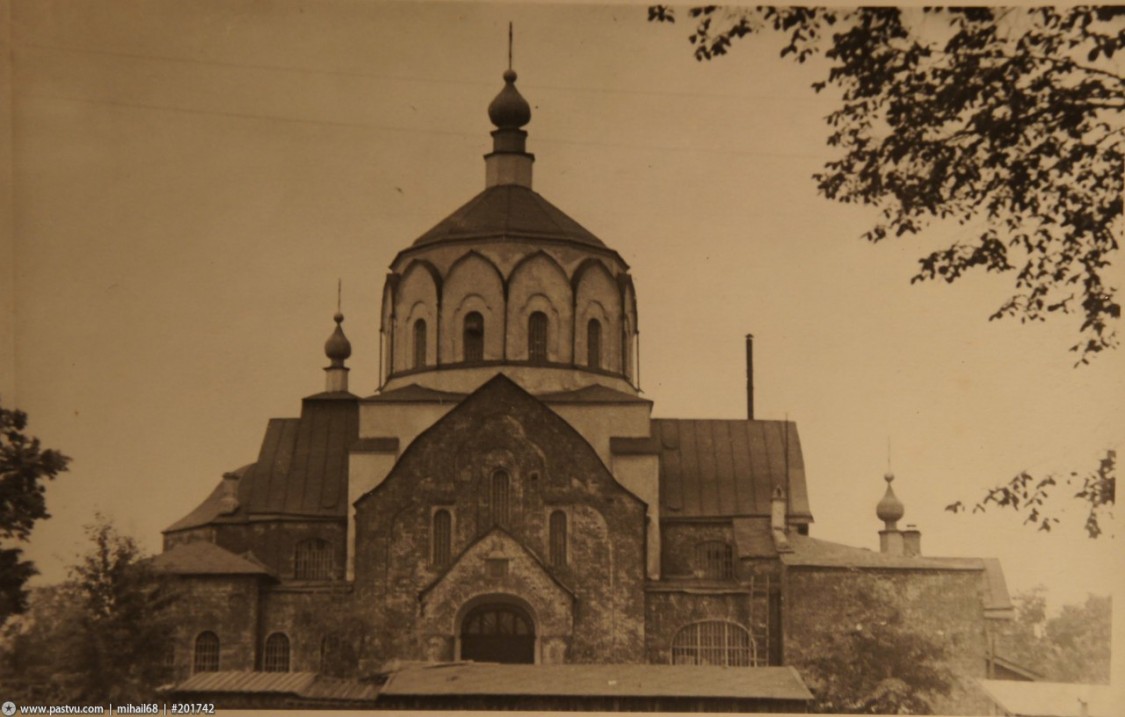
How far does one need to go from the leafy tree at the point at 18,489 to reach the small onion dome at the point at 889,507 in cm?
816

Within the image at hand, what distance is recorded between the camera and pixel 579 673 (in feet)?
70.2

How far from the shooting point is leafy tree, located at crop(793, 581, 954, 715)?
68.8 feet

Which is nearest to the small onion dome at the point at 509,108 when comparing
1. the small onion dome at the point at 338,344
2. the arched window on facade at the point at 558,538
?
the small onion dome at the point at 338,344

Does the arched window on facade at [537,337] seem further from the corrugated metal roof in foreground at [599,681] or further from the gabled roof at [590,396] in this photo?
the corrugated metal roof in foreground at [599,681]

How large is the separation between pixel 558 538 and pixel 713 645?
84.7 inches

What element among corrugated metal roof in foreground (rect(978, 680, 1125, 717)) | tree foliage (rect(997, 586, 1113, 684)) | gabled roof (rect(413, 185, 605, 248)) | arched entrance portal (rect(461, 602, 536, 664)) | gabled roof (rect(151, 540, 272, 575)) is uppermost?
gabled roof (rect(413, 185, 605, 248))

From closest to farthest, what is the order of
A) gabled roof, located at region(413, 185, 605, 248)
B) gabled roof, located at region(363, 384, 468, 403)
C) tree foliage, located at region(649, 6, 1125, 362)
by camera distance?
tree foliage, located at region(649, 6, 1125, 362), gabled roof, located at region(413, 185, 605, 248), gabled roof, located at region(363, 384, 468, 403)

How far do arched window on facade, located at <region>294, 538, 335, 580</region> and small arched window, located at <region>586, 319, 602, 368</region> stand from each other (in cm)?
391

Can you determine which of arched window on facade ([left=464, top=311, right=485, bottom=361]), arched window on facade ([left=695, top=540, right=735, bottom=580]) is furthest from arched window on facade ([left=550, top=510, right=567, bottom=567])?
arched window on facade ([left=464, top=311, right=485, bottom=361])

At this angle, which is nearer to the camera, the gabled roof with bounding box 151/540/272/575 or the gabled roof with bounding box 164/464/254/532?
the gabled roof with bounding box 164/464/254/532

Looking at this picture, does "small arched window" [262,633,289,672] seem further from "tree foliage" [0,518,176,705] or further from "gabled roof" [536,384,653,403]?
"gabled roof" [536,384,653,403]

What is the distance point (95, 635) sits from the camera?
69.2 feet

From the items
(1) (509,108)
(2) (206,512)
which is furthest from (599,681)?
(1) (509,108)

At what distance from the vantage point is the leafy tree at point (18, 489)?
787 inches
